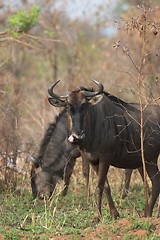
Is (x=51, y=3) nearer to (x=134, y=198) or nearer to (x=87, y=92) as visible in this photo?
(x=134, y=198)

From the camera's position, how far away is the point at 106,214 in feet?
31.0

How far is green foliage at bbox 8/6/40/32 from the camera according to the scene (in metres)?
12.9

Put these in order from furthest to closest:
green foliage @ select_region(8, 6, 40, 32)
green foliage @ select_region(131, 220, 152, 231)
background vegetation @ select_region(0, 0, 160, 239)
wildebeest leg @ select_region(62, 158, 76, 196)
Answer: green foliage @ select_region(8, 6, 40, 32), wildebeest leg @ select_region(62, 158, 76, 196), background vegetation @ select_region(0, 0, 160, 239), green foliage @ select_region(131, 220, 152, 231)

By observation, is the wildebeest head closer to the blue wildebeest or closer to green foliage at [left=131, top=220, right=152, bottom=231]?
green foliage at [left=131, top=220, right=152, bottom=231]

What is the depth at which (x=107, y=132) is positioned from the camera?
9.15 m

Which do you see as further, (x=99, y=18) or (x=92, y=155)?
(x=99, y=18)

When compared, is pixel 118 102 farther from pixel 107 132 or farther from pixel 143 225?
pixel 143 225

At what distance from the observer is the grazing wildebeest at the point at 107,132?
895 centimetres

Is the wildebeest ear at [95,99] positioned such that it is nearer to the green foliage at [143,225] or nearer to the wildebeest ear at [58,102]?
the wildebeest ear at [58,102]

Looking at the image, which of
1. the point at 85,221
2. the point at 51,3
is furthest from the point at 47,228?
the point at 51,3

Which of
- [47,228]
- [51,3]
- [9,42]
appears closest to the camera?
[47,228]

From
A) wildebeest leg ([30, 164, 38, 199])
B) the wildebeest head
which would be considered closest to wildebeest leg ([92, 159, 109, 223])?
the wildebeest head

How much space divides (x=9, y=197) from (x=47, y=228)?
289 centimetres

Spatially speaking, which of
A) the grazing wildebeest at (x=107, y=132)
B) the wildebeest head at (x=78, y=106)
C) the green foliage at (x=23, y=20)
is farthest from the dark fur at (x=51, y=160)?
the green foliage at (x=23, y=20)
